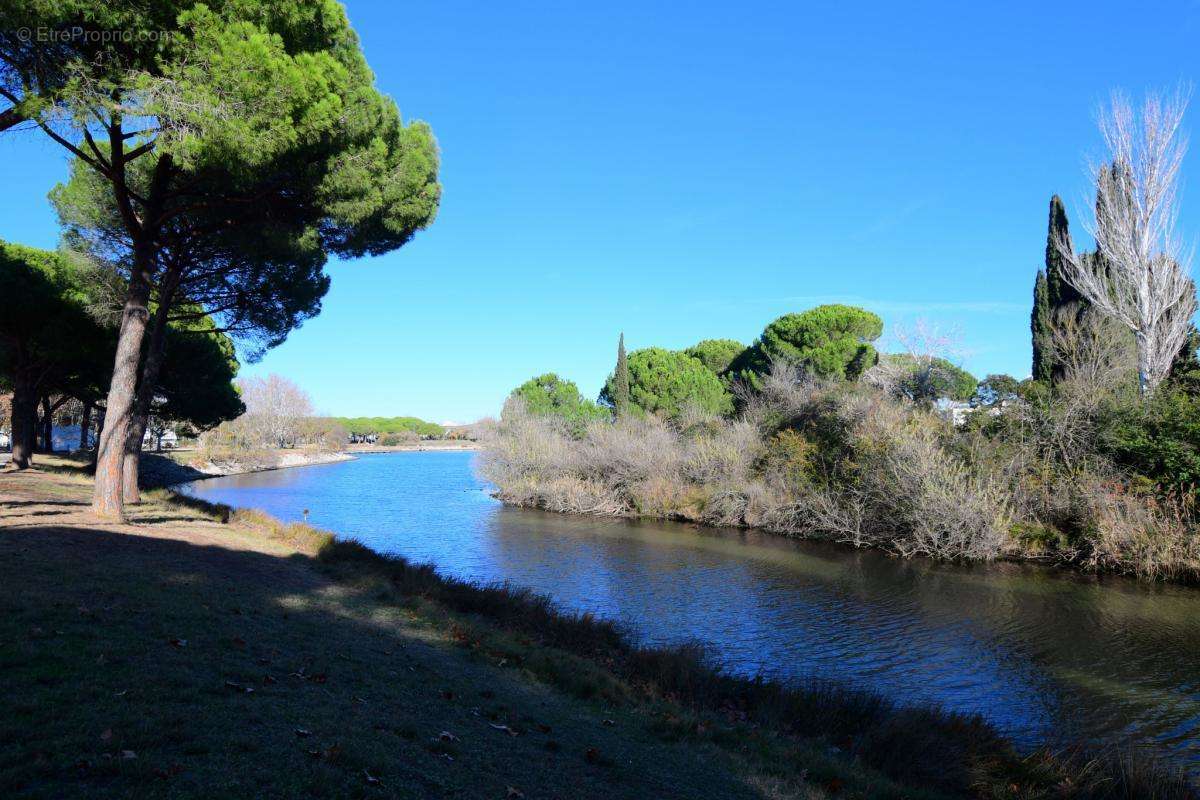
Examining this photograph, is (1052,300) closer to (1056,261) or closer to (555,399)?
(1056,261)

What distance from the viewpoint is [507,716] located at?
22.8ft

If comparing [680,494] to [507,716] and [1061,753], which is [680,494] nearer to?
[1061,753]

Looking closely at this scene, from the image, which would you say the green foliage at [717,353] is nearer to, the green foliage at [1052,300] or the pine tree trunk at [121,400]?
the green foliage at [1052,300]

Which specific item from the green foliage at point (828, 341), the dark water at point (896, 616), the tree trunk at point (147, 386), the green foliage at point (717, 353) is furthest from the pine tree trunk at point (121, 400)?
the green foliage at point (717, 353)

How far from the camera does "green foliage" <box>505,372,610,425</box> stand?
59553mm

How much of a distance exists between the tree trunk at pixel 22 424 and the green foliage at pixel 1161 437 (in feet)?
129

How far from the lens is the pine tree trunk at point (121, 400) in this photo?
1338 centimetres

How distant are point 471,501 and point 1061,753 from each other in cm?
4021

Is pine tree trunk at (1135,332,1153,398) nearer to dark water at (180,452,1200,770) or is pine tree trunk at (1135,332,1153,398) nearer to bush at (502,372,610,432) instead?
dark water at (180,452,1200,770)

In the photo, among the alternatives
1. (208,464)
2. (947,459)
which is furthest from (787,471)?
(208,464)

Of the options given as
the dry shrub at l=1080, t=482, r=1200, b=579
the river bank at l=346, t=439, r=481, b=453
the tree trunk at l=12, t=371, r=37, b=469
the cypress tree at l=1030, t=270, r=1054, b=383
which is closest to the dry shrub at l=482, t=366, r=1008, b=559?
the dry shrub at l=1080, t=482, r=1200, b=579

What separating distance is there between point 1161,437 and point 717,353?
4798 cm

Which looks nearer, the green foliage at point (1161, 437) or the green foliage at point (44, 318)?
the green foliage at point (1161, 437)

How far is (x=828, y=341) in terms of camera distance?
5034 centimetres
